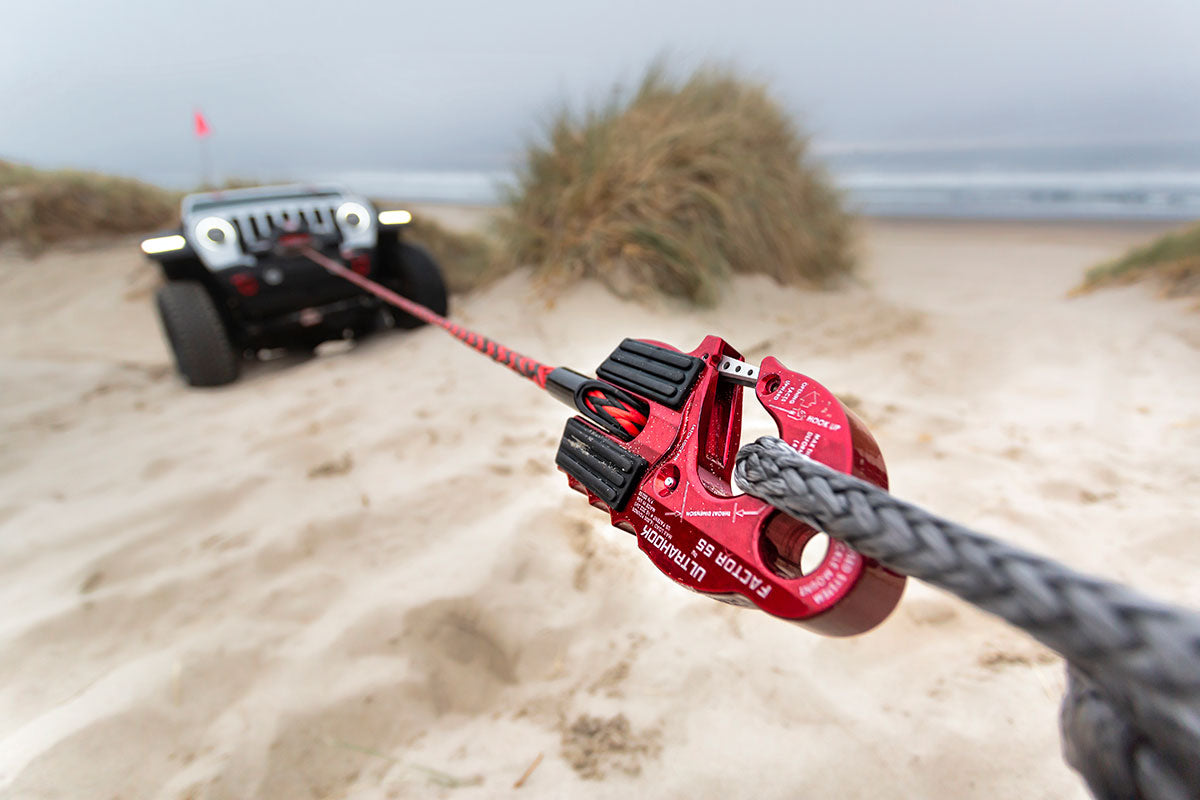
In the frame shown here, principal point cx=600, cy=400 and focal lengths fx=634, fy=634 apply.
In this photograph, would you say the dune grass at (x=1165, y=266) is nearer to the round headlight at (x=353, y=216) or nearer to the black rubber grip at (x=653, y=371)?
the black rubber grip at (x=653, y=371)

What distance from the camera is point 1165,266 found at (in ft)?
13.4

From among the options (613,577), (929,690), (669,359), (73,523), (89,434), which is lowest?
(89,434)

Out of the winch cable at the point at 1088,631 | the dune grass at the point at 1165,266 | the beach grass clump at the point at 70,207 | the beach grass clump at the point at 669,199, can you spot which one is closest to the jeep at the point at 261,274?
the beach grass clump at the point at 669,199

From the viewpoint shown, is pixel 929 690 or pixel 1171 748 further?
pixel 929 690

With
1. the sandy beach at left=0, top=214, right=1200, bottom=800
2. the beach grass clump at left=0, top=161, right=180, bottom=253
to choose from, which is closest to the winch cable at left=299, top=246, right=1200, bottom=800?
the sandy beach at left=0, top=214, right=1200, bottom=800

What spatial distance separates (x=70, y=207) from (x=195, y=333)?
7777mm

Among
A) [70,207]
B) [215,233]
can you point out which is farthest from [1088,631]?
[70,207]

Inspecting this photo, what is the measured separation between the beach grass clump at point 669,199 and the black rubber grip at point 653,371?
9.26 ft

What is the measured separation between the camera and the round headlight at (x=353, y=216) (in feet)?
12.5

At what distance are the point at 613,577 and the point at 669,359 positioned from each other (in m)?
0.76

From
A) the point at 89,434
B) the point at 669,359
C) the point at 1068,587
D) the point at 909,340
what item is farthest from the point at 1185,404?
the point at 89,434

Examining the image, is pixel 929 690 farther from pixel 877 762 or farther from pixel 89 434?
pixel 89 434

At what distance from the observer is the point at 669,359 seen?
965 millimetres

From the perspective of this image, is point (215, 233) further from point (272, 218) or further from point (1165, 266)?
point (1165, 266)
